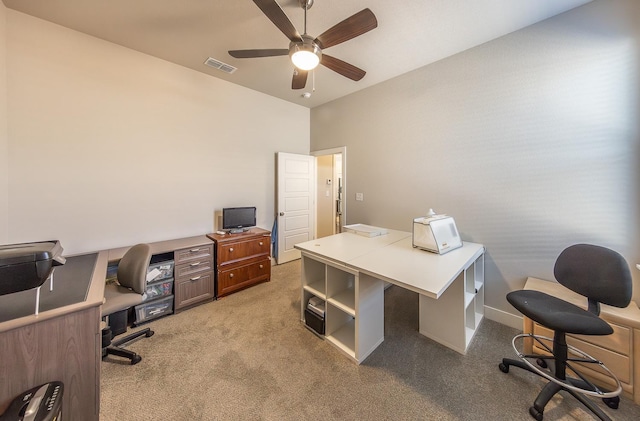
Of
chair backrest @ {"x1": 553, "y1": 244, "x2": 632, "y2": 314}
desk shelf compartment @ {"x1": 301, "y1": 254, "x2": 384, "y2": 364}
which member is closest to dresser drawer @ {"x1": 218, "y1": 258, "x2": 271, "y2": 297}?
desk shelf compartment @ {"x1": 301, "y1": 254, "x2": 384, "y2": 364}

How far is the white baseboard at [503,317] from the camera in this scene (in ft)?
7.27

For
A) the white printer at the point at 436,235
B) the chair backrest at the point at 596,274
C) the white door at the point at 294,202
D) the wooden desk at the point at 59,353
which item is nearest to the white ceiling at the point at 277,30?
the white door at the point at 294,202

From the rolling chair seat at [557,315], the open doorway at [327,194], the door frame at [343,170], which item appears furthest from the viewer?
the open doorway at [327,194]

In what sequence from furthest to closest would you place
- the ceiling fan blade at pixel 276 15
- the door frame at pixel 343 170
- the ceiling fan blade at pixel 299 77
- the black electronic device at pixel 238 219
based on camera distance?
the door frame at pixel 343 170 < the black electronic device at pixel 238 219 < the ceiling fan blade at pixel 299 77 < the ceiling fan blade at pixel 276 15

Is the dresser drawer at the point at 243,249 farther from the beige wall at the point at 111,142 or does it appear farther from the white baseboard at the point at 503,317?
the white baseboard at the point at 503,317

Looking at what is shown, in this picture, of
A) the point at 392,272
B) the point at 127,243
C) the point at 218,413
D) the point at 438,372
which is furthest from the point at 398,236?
the point at 127,243

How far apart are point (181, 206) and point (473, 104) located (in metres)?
3.70

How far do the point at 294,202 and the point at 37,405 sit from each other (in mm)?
3389

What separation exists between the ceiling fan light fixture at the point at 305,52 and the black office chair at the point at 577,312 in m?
2.36

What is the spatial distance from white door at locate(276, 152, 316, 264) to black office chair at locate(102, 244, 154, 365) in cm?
214

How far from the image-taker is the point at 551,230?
203cm

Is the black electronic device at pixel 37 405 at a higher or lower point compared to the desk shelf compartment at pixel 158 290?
higher

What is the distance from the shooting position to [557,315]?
139 cm

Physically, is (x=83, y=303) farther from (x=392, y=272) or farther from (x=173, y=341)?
(x=392, y=272)
